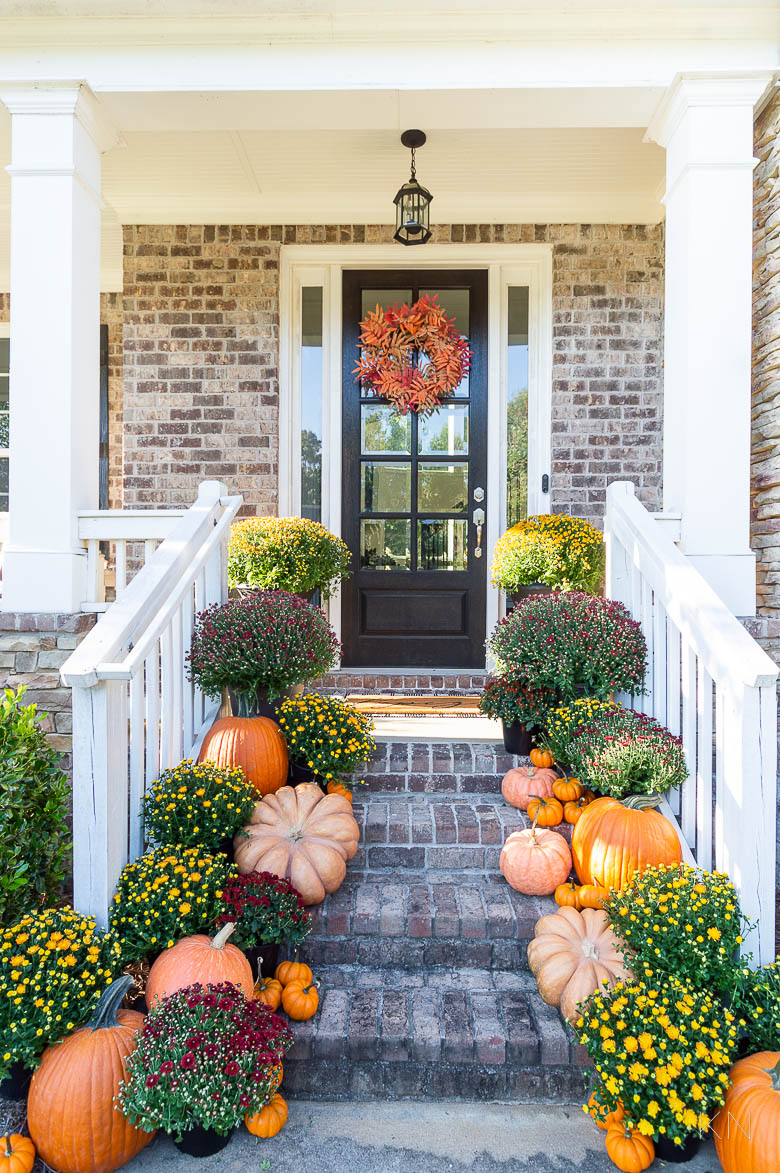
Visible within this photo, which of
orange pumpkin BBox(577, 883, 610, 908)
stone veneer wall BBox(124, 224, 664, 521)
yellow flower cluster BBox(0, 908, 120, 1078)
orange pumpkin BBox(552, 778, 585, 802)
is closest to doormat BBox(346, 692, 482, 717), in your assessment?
orange pumpkin BBox(552, 778, 585, 802)

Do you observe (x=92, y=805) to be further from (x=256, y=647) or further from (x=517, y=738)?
(x=517, y=738)

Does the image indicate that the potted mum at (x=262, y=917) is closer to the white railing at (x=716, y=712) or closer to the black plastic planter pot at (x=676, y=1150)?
the black plastic planter pot at (x=676, y=1150)

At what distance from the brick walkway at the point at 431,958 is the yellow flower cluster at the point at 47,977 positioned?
0.54m

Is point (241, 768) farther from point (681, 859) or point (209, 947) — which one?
point (681, 859)

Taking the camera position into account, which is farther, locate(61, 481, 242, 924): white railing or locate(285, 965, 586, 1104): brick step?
locate(61, 481, 242, 924): white railing

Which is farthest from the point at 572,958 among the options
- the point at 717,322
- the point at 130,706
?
the point at 717,322

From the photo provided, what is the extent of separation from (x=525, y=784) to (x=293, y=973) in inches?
42.5

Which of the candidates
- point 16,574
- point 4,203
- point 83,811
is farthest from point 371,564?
point 4,203

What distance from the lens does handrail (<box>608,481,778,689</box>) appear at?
219 cm

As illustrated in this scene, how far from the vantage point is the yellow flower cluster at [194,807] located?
236 centimetres

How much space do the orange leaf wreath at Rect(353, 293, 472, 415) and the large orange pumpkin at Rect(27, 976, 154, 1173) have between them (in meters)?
3.70

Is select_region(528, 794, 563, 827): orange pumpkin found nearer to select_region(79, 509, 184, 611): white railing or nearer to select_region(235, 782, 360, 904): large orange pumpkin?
select_region(235, 782, 360, 904): large orange pumpkin

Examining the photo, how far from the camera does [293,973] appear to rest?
2121 mm

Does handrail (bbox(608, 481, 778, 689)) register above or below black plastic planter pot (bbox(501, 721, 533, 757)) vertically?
above
